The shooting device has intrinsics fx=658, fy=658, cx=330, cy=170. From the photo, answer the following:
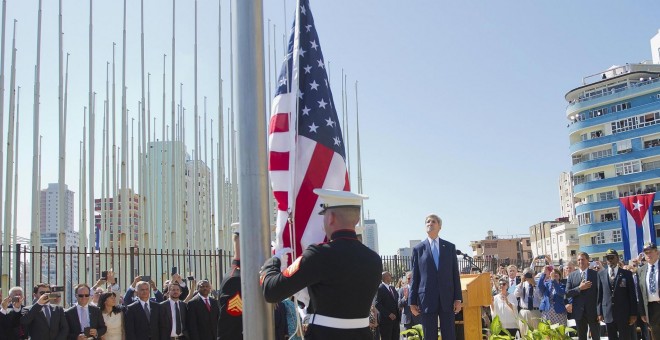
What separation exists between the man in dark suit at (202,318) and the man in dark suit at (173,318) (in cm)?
12

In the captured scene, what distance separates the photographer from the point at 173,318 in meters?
11.3

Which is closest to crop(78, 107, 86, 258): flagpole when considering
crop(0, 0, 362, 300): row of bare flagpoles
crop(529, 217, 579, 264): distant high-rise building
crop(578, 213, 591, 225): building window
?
crop(0, 0, 362, 300): row of bare flagpoles

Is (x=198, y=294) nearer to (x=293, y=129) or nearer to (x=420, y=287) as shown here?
(x=420, y=287)

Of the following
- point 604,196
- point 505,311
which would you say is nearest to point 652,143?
point 604,196

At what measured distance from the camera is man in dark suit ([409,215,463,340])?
7910 mm

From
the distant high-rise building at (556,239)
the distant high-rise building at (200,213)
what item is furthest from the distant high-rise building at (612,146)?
the distant high-rise building at (200,213)

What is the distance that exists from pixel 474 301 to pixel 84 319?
20.2ft

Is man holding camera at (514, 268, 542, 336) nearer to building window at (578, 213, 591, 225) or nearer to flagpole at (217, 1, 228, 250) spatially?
flagpole at (217, 1, 228, 250)

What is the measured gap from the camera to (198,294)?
37.5 ft

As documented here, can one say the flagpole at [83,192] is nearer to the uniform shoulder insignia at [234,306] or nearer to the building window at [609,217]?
the uniform shoulder insignia at [234,306]

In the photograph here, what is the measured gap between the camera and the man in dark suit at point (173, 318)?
440 inches

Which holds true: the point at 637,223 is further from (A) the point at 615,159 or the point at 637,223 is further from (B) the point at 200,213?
(A) the point at 615,159

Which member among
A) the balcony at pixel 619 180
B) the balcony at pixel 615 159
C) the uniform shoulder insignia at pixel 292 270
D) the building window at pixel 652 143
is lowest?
the uniform shoulder insignia at pixel 292 270

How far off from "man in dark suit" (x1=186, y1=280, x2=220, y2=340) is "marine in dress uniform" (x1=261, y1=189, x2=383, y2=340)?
24.6 ft
